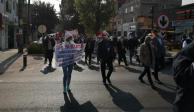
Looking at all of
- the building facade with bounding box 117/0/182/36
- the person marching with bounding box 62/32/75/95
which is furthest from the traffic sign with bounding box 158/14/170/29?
the building facade with bounding box 117/0/182/36

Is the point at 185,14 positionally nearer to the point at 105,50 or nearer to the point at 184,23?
the point at 184,23

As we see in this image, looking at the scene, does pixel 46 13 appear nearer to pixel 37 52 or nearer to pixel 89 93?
pixel 37 52

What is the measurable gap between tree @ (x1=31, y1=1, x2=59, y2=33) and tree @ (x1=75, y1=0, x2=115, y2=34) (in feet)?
95.6

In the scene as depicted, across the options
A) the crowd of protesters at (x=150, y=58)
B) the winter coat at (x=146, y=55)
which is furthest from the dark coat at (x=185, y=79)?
the winter coat at (x=146, y=55)

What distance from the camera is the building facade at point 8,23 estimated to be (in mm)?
42312

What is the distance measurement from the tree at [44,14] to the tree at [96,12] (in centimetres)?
2915

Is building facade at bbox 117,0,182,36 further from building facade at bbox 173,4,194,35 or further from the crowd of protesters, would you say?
the crowd of protesters

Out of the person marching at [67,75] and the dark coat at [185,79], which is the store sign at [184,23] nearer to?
the person marching at [67,75]

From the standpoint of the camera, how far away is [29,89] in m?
12.3

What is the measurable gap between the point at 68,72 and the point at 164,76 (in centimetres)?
527

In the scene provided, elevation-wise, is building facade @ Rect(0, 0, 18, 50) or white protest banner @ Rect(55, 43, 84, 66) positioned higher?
building facade @ Rect(0, 0, 18, 50)

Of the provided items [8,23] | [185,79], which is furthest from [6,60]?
[185,79]

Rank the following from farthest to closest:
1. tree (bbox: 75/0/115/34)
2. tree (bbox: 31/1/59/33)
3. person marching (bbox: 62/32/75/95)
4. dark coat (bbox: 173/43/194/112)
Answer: tree (bbox: 31/1/59/33) → tree (bbox: 75/0/115/34) → person marching (bbox: 62/32/75/95) → dark coat (bbox: 173/43/194/112)

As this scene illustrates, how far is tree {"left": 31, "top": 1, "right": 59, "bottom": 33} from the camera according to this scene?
273ft
